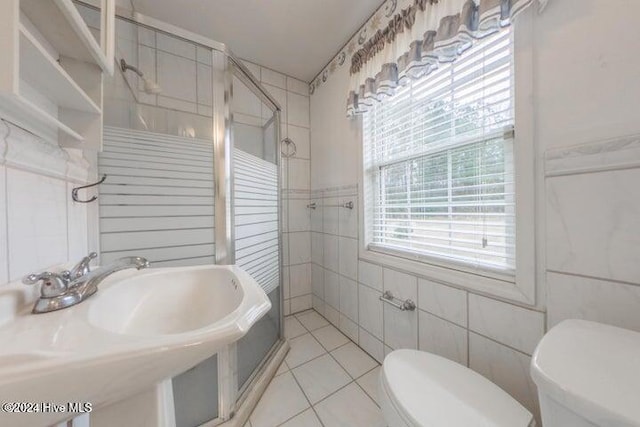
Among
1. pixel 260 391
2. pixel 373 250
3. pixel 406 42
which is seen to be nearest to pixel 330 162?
pixel 373 250

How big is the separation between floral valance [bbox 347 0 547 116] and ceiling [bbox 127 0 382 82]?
0.28 m

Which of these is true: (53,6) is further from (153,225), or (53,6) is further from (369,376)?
(369,376)

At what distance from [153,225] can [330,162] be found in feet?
4.23

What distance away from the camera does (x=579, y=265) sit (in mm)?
699

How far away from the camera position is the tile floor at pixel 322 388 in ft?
3.59

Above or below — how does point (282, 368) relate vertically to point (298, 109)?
below

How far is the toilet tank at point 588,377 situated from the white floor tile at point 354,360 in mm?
1124

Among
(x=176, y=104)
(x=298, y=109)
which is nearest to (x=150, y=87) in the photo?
(x=176, y=104)

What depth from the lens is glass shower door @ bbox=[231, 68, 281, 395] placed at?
48.7 inches

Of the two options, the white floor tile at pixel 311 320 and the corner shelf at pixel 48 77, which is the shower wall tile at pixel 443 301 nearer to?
the white floor tile at pixel 311 320

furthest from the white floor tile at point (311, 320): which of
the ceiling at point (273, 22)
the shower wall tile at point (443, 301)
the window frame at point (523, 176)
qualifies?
the ceiling at point (273, 22)

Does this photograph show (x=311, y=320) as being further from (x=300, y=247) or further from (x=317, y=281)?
(x=300, y=247)

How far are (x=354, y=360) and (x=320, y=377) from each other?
257 millimetres

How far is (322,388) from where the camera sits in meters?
1.27
